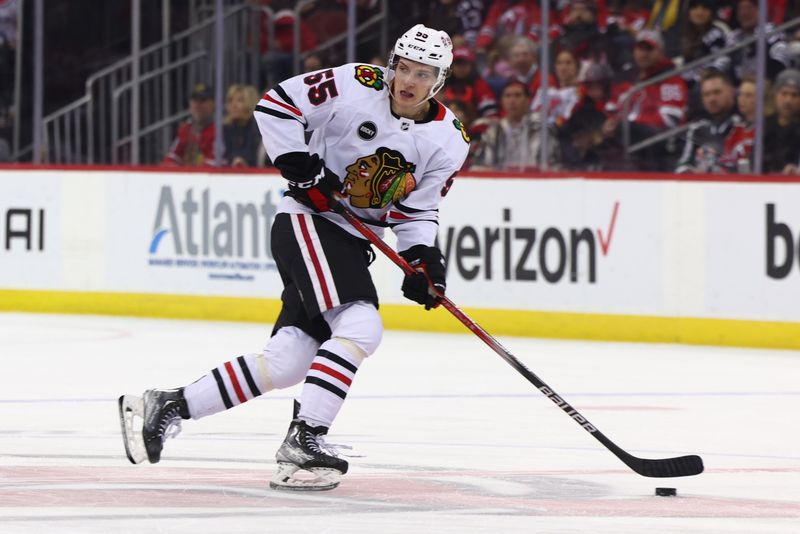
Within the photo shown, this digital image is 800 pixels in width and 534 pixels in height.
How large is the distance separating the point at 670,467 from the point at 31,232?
277 inches

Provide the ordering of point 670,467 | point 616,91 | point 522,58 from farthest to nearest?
point 522,58 < point 616,91 < point 670,467

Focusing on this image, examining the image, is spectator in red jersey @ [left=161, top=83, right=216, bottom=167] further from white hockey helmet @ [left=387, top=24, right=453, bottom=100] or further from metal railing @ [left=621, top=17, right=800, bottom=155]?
white hockey helmet @ [left=387, top=24, right=453, bottom=100]

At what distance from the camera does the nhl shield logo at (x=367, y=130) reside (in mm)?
4793

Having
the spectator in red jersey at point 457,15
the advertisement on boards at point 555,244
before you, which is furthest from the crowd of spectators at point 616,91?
the advertisement on boards at point 555,244

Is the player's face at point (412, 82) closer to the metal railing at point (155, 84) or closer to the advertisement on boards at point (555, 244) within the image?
the advertisement on boards at point (555, 244)

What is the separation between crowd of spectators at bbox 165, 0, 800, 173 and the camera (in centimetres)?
969

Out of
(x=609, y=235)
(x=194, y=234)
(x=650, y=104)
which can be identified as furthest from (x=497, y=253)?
(x=194, y=234)

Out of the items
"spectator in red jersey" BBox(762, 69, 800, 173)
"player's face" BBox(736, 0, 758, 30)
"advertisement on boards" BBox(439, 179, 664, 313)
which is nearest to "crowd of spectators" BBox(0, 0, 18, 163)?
"advertisement on boards" BBox(439, 179, 664, 313)

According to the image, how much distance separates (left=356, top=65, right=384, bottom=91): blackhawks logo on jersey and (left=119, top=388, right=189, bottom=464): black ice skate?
39.1 inches

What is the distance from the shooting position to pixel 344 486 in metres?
4.70

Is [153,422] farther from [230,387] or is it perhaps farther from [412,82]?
[412,82]

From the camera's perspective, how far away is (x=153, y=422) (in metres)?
4.70

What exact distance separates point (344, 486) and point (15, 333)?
530 cm

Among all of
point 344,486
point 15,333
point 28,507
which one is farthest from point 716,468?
point 15,333
